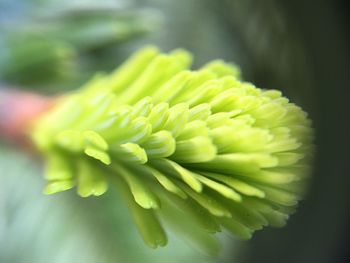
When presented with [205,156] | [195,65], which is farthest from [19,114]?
[205,156]

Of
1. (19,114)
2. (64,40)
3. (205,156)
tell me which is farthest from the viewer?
(64,40)

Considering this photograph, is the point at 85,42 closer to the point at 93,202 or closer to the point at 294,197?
the point at 93,202

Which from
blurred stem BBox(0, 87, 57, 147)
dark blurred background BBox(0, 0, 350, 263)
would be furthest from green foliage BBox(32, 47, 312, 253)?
blurred stem BBox(0, 87, 57, 147)

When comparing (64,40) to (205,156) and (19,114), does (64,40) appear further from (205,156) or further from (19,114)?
(205,156)

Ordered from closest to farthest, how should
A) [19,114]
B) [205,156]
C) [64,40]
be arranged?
[205,156] → [19,114] → [64,40]

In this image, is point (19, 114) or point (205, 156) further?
point (19, 114)

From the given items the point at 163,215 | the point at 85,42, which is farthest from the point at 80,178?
the point at 85,42
